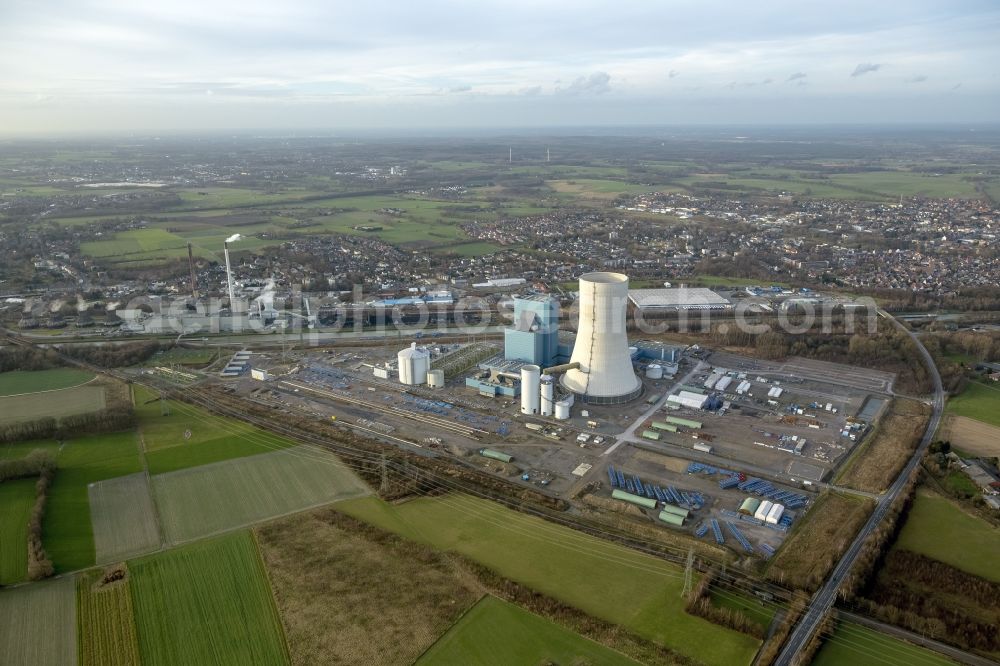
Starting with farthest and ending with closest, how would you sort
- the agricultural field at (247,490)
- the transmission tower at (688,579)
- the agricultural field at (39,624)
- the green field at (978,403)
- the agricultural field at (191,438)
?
the green field at (978,403), the agricultural field at (191,438), the agricultural field at (247,490), the transmission tower at (688,579), the agricultural field at (39,624)

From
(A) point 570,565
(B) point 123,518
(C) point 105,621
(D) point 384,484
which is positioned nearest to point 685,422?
(A) point 570,565

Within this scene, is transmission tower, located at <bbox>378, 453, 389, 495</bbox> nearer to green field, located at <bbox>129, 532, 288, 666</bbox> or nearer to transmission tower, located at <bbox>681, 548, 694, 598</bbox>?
green field, located at <bbox>129, 532, 288, 666</bbox>

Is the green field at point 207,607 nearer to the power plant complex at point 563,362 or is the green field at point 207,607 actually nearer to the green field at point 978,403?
the power plant complex at point 563,362

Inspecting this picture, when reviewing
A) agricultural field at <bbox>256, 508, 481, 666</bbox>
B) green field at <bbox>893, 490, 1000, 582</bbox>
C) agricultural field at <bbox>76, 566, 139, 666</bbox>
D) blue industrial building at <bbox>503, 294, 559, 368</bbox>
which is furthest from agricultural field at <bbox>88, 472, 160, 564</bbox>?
green field at <bbox>893, 490, 1000, 582</bbox>

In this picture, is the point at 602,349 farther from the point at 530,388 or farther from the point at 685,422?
the point at 685,422

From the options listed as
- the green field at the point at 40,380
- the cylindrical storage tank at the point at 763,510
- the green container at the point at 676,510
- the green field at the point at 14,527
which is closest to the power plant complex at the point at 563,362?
the green container at the point at 676,510

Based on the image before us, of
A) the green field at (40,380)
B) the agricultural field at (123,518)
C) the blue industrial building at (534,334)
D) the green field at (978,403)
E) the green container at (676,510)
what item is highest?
the blue industrial building at (534,334)

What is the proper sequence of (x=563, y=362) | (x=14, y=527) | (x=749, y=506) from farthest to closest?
(x=563, y=362)
(x=749, y=506)
(x=14, y=527)
